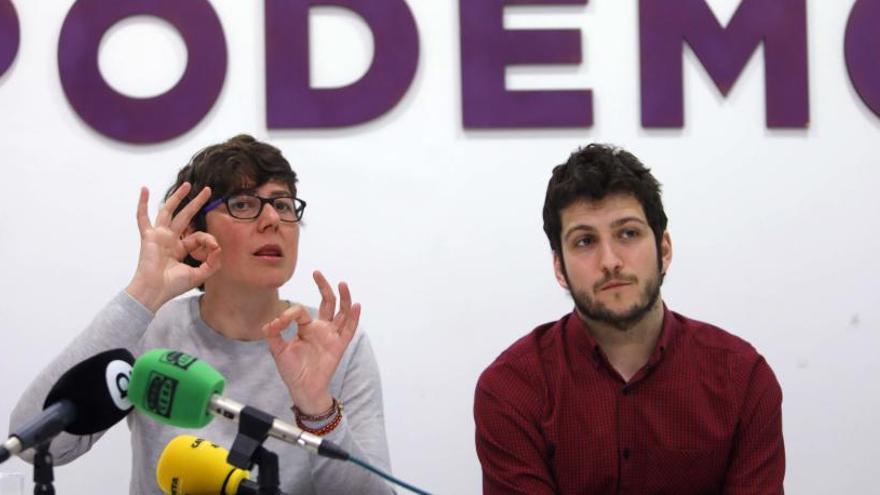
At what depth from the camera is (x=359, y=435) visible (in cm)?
228

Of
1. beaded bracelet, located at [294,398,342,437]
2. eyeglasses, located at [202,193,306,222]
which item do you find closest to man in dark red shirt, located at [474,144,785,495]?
beaded bracelet, located at [294,398,342,437]

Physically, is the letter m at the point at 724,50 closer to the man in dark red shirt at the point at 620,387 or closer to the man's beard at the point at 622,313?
the man in dark red shirt at the point at 620,387

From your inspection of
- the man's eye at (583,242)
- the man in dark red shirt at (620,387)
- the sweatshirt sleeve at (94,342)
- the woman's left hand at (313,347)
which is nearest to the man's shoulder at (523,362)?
the man in dark red shirt at (620,387)

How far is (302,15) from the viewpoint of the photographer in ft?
10.6

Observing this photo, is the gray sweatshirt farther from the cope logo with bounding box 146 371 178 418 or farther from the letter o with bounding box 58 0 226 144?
the letter o with bounding box 58 0 226 144

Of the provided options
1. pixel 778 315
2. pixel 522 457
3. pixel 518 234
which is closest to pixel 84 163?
pixel 518 234

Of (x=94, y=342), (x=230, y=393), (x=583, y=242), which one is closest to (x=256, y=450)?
(x=94, y=342)

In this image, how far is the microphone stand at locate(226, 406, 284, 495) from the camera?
1.40m

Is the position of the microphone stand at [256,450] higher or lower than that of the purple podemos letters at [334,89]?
lower

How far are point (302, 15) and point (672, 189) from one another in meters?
1.33

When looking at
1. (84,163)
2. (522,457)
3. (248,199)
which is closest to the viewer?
(522,457)

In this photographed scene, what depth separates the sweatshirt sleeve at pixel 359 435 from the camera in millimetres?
2139

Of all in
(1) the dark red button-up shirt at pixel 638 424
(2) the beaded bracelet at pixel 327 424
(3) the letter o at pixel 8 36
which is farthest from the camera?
(3) the letter o at pixel 8 36

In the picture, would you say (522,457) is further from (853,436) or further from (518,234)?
(853,436)
